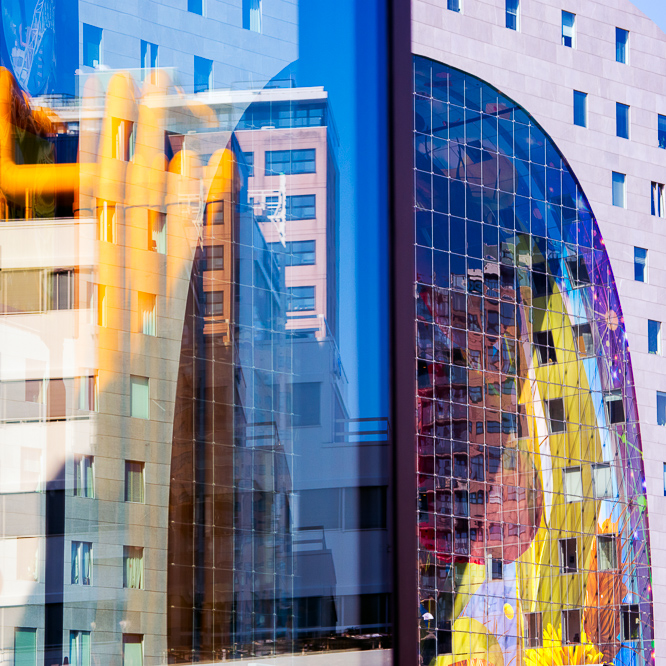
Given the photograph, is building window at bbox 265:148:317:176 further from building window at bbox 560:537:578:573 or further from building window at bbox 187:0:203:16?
building window at bbox 560:537:578:573

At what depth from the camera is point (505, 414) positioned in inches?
461

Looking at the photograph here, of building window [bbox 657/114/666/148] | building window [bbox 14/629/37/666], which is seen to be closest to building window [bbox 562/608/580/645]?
building window [bbox 657/114/666/148]

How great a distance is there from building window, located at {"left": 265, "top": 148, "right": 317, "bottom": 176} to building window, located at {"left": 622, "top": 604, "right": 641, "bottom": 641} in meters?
10.5

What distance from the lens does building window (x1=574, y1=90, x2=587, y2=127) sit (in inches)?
533

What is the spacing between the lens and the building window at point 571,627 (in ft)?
38.4

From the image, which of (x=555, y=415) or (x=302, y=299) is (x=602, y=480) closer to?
(x=555, y=415)

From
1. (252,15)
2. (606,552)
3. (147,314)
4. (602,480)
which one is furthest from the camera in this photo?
(602,480)

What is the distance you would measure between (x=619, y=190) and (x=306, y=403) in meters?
12.0

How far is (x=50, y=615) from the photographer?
3279 mm

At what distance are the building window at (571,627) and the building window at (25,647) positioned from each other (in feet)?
31.7

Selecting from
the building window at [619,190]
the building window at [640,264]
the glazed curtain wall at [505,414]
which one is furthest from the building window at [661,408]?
the building window at [619,190]

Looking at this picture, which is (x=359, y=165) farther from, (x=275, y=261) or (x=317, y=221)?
(x=275, y=261)

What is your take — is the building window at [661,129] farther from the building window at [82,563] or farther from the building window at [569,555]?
the building window at [82,563]

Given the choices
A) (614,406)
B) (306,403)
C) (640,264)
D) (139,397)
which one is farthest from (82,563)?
(640,264)
